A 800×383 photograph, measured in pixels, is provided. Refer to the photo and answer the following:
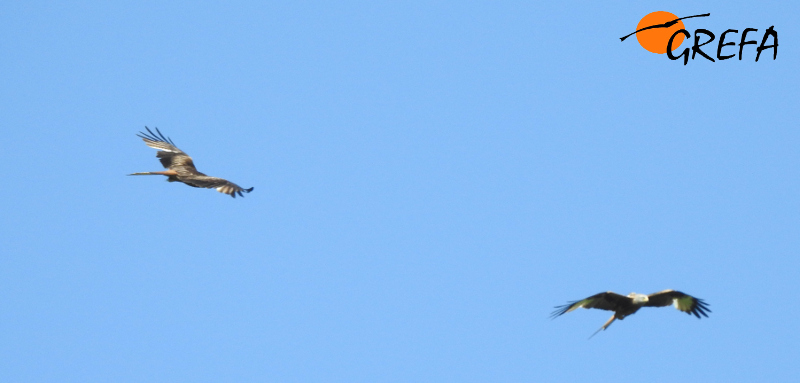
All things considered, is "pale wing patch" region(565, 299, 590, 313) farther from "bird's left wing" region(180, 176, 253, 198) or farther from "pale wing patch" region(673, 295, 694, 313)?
"bird's left wing" region(180, 176, 253, 198)

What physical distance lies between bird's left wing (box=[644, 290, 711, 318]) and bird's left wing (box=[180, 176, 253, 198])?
9232 mm

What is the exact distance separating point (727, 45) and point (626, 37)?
2.41 m

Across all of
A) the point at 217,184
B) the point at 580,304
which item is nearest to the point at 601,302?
the point at 580,304

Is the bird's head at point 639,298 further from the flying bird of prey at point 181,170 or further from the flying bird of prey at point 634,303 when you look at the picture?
the flying bird of prey at point 181,170

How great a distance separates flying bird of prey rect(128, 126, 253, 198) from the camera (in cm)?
2055

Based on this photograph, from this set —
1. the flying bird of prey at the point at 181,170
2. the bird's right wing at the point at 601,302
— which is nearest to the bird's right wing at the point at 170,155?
the flying bird of prey at the point at 181,170

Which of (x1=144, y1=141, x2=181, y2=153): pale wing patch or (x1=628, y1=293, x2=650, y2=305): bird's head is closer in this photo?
(x1=628, y1=293, x2=650, y2=305): bird's head

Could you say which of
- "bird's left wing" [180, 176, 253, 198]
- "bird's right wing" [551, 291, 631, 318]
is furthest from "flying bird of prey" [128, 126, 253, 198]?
"bird's right wing" [551, 291, 631, 318]

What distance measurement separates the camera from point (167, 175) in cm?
2177

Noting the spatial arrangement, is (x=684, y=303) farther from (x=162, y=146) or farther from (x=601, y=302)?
(x=162, y=146)

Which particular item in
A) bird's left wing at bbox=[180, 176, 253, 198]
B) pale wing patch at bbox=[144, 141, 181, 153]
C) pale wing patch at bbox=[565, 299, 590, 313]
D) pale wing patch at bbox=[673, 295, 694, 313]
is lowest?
pale wing patch at bbox=[673, 295, 694, 313]

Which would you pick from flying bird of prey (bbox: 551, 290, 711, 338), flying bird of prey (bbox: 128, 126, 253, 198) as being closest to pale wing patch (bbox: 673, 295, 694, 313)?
flying bird of prey (bbox: 551, 290, 711, 338)

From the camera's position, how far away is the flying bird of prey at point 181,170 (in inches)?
809

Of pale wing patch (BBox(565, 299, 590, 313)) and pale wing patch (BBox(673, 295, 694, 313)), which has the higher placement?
pale wing patch (BBox(565, 299, 590, 313))
